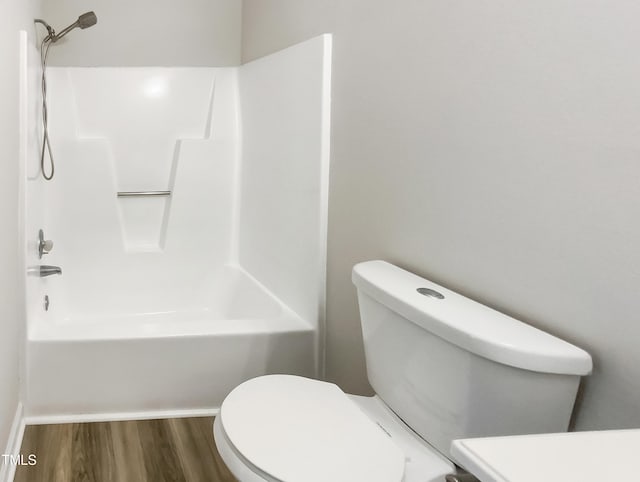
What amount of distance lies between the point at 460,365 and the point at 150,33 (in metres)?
2.76

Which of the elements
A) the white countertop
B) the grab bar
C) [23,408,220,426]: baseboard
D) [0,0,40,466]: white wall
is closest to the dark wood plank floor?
[23,408,220,426]: baseboard

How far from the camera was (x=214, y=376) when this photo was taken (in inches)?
89.3

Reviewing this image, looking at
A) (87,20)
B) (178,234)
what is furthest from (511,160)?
(87,20)

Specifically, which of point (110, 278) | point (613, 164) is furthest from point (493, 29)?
point (110, 278)

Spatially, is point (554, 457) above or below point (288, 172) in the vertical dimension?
below

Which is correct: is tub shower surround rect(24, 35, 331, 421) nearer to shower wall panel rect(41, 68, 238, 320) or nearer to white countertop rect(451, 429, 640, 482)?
shower wall panel rect(41, 68, 238, 320)

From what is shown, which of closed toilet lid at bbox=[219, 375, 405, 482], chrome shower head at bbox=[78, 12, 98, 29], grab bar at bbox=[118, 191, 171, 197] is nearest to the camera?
closed toilet lid at bbox=[219, 375, 405, 482]

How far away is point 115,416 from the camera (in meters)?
2.24

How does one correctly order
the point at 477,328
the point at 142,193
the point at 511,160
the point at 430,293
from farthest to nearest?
the point at 142,193 → the point at 430,293 → the point at 511,160 → the point at 477,328

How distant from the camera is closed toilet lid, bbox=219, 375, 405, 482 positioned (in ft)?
3.84

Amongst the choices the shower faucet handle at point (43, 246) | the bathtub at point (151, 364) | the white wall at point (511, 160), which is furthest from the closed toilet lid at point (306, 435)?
the shower faucet handle at point (43, 246)

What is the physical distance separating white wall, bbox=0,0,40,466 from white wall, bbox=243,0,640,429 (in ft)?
3.51

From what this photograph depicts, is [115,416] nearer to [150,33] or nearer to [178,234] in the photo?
[178,234]

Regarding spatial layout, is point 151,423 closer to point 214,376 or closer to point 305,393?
point 214,376
